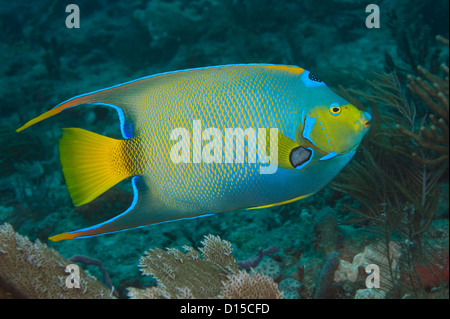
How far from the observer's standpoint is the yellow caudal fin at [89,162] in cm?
135

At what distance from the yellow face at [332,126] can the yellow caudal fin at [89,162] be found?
803mm

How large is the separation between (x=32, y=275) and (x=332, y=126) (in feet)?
5.71

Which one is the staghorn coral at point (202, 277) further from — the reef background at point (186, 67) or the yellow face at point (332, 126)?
the yellow face at point (332, 126)

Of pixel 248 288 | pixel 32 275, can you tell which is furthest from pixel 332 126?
pixel 32 275

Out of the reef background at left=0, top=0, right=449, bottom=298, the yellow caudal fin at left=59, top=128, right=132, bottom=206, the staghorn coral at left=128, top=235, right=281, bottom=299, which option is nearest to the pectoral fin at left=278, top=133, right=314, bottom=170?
the staghorn coral at left=128, top=235, right=281, bottom=299

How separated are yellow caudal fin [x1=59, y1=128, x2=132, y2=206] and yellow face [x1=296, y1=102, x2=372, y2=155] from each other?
803mm

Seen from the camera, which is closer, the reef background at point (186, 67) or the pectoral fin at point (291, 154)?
the pectoral fin at point (291, 154)

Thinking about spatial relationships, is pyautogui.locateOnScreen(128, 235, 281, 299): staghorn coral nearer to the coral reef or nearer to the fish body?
the coral reef

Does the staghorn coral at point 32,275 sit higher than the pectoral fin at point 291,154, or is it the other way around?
the pectoral fin at point 291,154

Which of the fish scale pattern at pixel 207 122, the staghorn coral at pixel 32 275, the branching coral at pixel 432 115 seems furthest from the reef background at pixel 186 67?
the fish scale pattern at pixel 207 122

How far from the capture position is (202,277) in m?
1.84

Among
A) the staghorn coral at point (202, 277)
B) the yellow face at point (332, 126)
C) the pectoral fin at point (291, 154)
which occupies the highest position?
the yellow face at point (332, 126)
